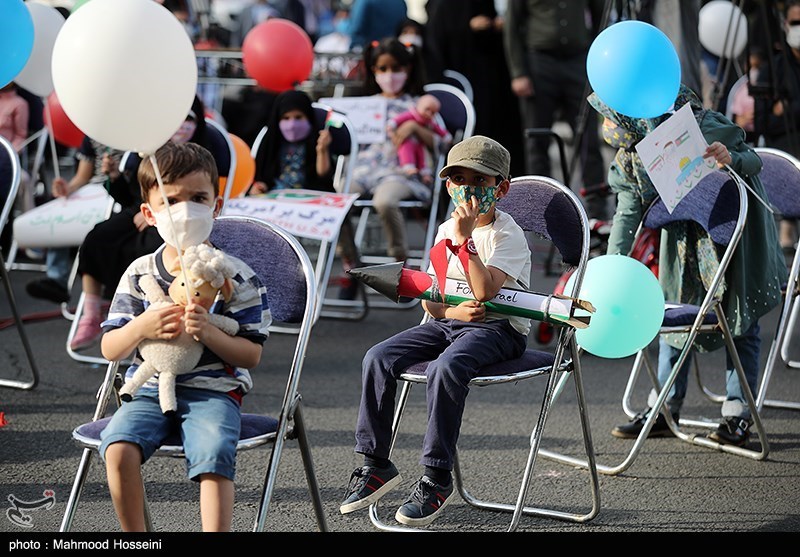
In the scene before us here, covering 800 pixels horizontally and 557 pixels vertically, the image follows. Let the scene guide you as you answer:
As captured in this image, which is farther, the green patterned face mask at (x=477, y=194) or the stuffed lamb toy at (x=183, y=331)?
the green patterned face mask at (x=477, y=194)

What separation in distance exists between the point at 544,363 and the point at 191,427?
1226mm

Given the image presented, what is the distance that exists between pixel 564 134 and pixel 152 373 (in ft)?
29.6

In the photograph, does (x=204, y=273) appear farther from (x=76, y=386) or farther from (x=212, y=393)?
(x=76, y=386)

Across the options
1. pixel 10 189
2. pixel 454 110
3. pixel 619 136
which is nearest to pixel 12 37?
pixel 10 189

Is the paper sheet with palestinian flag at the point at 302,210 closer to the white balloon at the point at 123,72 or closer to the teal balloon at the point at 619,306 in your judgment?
the teal balloon at the point at 619,306

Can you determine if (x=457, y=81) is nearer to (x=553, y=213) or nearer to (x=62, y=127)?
(x=62, y=127)

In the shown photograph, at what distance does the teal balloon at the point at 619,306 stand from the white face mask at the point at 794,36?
15.8 ft

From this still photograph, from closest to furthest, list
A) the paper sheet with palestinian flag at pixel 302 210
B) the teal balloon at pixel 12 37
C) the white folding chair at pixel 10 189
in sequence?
the teal balloon at pixel 12 37
the white folding chair at pixel 10 189
the paper sheet with palestinian flag at pixel 302 210

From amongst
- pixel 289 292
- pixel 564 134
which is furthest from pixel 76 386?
pixel 564 134

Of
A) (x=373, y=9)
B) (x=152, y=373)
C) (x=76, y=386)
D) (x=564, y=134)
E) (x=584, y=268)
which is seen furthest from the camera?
(x=564, y=134)

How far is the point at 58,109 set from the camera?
7.14 meters

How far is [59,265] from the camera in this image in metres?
6.42

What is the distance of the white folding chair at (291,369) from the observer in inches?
117

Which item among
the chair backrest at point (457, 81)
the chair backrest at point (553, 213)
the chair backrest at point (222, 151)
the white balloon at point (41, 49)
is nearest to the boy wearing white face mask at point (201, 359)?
the chair backrest at point (553, 213)
